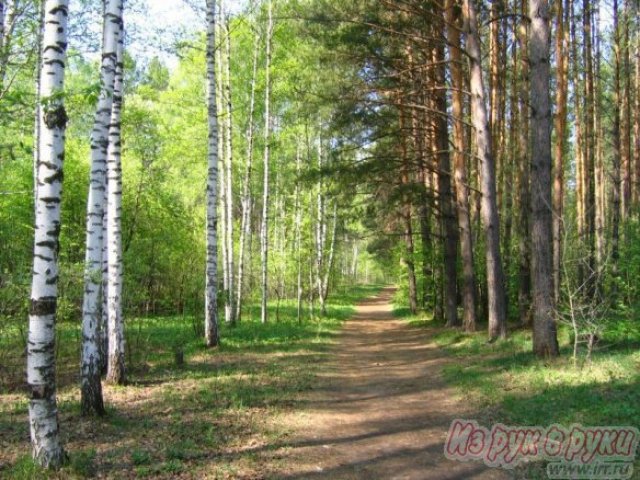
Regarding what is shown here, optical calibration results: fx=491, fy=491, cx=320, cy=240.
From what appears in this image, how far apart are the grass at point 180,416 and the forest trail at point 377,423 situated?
0.38 m

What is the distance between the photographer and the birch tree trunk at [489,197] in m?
12.2

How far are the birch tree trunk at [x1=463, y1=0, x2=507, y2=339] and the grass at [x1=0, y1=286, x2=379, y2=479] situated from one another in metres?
4.62

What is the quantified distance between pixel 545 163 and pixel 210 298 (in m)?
8.54

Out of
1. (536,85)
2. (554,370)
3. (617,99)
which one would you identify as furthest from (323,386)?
(617,99)

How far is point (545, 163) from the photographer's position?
941 cm

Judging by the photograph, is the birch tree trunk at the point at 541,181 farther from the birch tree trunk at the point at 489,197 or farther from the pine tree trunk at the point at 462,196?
the pine tree trunk at the point at 462,196

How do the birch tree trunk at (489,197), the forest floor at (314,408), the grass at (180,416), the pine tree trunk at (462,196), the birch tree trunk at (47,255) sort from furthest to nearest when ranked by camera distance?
1. the pine tree trunk at (462,196)
2. the birch tree trunk at (489,197)
3. the forest floor at (314,408)
4. the grass at (180,416)
5. the birch tree trunk at (47,255)

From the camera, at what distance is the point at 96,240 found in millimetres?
7066

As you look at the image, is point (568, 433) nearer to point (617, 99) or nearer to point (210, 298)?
point (210, 298)

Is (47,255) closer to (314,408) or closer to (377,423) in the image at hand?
(314,408)

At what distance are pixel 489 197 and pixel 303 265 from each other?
1227 centimetres

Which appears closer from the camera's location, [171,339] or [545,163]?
[545,163]

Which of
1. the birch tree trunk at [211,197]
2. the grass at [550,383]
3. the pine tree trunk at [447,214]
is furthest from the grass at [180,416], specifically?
the pine tree trunk at [447,214]

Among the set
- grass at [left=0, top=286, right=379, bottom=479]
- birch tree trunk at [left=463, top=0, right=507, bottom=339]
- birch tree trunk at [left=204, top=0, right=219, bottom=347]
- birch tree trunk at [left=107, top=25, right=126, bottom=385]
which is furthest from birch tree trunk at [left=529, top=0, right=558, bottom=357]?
birch tree trunk at [left=107, top=25, right=126, bottom=385]
